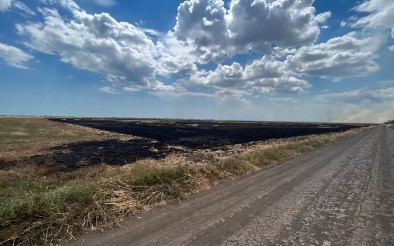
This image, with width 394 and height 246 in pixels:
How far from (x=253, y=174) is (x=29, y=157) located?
642 inches

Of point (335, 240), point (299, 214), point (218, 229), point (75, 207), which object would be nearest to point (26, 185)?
point (75, 207)

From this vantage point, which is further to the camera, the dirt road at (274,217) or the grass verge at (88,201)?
the grass verge at (88,201)

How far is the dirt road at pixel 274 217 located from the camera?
6.97 metres

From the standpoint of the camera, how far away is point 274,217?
8516mm

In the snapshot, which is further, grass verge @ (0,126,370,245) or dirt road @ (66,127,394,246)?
grass verge @ (0,126,370,245)

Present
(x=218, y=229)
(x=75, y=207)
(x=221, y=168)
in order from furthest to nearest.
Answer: (x=221, y=168)
(x=75, y=207)
(x=218, y=229)

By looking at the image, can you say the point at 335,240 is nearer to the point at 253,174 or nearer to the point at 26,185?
the point at 253,174

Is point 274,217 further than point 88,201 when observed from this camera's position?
No

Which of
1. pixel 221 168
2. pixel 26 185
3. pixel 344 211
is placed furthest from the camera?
pixel 221 168

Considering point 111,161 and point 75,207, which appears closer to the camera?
point 75,207

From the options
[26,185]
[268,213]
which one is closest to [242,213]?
[268,213]

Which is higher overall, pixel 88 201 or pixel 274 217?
pixel 88 201

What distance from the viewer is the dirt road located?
6973 mm

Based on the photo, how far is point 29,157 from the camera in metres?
23.4
